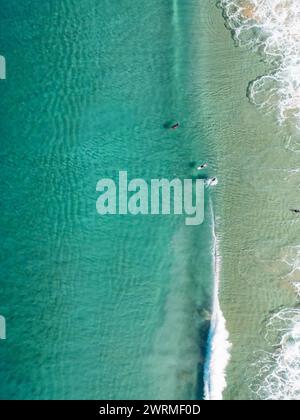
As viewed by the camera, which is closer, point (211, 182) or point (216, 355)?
point (216, 355)

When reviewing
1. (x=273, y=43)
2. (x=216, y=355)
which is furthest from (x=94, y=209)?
(x=273, y=43)

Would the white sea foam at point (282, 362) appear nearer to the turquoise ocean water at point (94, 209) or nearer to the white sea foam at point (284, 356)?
the white sea foam at point (284, 356)

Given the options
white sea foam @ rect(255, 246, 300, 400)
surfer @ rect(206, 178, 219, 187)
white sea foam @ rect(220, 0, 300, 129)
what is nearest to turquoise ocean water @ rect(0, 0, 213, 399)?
surfer @ rect(206, 178, 219, 187)

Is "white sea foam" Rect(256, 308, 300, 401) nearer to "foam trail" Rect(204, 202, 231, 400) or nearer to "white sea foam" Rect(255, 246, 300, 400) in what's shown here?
"white sea foam" Rect(255, 246, 300, 400)

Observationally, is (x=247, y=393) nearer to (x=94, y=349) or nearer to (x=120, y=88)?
(x=94, y=349)

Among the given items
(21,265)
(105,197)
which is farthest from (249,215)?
(21,265)

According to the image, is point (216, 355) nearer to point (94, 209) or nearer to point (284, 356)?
point (284, 356)
